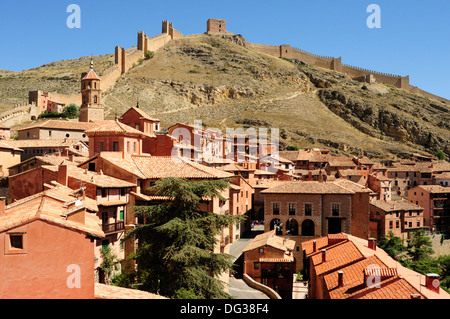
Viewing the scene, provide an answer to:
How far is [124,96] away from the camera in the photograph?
332 feet

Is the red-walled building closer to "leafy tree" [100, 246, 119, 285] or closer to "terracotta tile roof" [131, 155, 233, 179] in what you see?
"leafy tree" [100, 246, 119, 285]

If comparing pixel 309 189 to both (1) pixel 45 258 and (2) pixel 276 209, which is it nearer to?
(2) pixel 276 209

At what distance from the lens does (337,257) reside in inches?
907

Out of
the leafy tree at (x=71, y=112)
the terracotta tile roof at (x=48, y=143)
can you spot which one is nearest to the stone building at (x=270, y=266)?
the terracotta tile roof at (x=48, y=143)

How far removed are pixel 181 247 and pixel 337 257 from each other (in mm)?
8298

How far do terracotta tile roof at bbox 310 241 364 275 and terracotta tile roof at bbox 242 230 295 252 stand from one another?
23.6 feet

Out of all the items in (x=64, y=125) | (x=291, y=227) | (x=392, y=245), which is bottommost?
(x=392, y=245)

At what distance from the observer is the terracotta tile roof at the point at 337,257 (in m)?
21.4

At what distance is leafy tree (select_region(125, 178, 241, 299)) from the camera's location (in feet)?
64.3

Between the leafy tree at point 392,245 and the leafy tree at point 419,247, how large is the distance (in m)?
0.99

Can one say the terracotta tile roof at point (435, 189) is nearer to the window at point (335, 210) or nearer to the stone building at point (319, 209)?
the stone building at point (319, 209)

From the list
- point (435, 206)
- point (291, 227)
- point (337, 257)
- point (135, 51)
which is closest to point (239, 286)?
point (337, 257)
